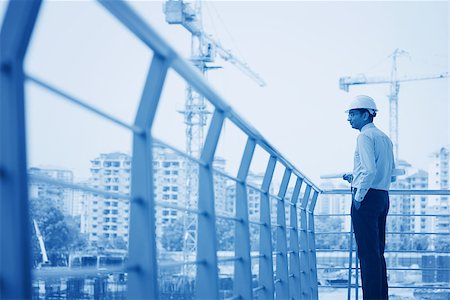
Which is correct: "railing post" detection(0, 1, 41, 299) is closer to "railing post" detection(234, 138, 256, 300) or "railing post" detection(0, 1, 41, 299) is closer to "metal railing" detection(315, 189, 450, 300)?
"railing post" detection(234, 138, 256, 300)

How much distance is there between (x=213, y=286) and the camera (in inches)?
92.4

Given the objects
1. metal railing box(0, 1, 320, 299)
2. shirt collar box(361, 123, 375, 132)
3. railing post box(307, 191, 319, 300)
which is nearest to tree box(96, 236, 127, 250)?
metal railing box(0, 1, 320, 299)

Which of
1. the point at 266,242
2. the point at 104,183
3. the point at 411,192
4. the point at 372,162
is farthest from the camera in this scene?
the point at 411,192

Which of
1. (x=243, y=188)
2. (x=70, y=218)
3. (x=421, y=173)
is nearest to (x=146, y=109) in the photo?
(x=70, y=218)

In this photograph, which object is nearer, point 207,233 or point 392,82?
point 207,233

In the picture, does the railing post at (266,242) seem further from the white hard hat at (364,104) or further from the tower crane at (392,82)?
the tower crane at (392,82)

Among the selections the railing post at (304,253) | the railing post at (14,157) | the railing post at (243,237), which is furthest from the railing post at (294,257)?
the railing post at (14,157)

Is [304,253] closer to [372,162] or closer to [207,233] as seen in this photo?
[372,162]

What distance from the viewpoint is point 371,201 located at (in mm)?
4340

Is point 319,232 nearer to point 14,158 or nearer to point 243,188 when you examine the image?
point 243,188

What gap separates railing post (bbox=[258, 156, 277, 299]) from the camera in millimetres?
3699

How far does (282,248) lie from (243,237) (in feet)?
4.30

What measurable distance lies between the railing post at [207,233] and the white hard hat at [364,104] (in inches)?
86.7

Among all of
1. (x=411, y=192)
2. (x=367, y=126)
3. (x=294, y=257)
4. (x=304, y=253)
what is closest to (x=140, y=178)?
(x=367, y=126)
